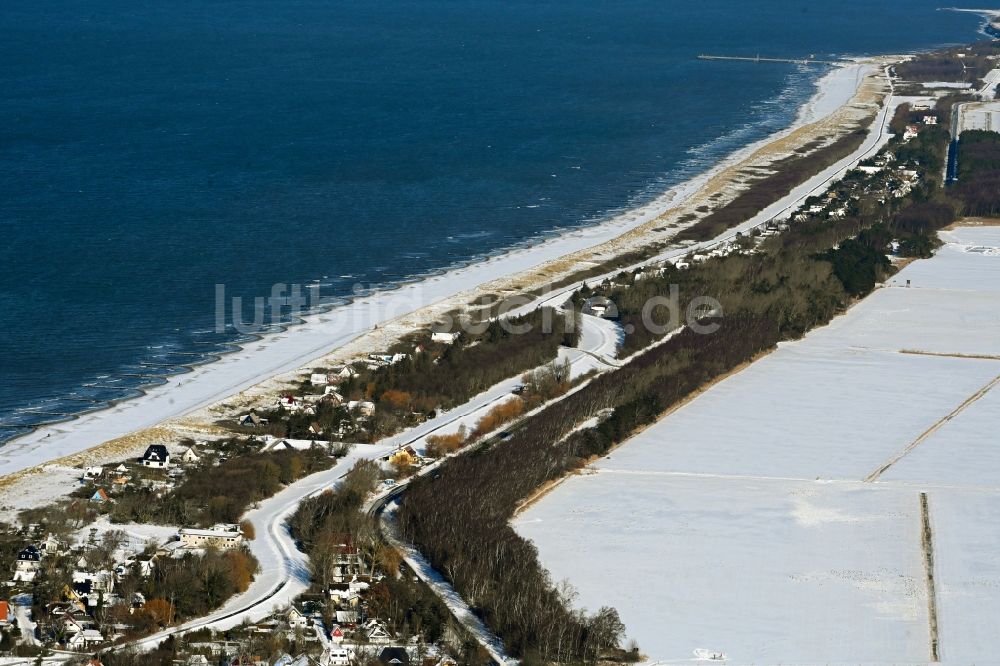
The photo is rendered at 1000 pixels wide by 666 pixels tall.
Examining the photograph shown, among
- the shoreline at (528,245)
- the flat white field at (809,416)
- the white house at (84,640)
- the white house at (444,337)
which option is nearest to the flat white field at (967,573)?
the flat white field at (809,416)

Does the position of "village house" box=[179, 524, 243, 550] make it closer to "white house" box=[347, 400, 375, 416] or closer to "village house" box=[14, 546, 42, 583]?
"village house" box=[14, 546, 42, 583]

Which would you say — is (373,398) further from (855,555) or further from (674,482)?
(855,555)

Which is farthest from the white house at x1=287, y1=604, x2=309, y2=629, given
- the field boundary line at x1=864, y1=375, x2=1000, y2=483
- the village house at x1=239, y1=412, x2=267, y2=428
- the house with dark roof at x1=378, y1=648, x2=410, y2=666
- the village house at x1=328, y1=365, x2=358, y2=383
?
the field boundary line at x1=864, y1=375, x2=1000, y2=483

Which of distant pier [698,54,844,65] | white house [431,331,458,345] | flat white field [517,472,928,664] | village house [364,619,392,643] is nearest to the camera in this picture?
village house [364,619,392,643]

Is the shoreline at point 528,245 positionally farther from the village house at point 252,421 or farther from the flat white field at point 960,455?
the flat white field at point 960,455

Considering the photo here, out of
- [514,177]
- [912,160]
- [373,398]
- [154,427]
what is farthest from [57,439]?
[912,160]
